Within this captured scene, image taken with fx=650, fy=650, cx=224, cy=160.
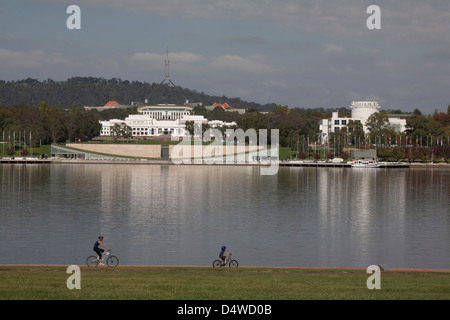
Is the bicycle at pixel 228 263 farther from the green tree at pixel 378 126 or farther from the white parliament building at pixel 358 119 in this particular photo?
the white parliament building at pixel 358 119

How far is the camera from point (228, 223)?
46.7m

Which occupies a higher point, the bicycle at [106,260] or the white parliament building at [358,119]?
the white parliament building at [358,119]

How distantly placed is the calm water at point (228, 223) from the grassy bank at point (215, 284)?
23.4ft

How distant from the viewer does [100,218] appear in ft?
159

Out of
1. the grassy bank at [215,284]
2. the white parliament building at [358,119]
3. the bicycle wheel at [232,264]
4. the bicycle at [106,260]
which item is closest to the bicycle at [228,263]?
the bicycle wheel at [232,264]

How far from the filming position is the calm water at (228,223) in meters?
33.6

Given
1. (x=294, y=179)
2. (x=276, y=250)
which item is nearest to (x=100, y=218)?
(x=276, y=250)

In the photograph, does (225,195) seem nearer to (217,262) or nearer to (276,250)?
(276,250)

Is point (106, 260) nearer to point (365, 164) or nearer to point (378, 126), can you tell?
point (365, 164)

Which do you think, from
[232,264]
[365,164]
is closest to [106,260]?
[232,264]

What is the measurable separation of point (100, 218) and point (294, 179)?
167 feet

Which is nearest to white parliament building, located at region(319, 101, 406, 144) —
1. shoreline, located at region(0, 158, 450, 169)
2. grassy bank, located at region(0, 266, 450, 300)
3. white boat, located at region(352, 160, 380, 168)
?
shoreline, located at region(0, 158, 450, 169)

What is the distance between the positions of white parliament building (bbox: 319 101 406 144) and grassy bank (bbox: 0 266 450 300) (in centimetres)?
16164

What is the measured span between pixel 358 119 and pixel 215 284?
576 feet
